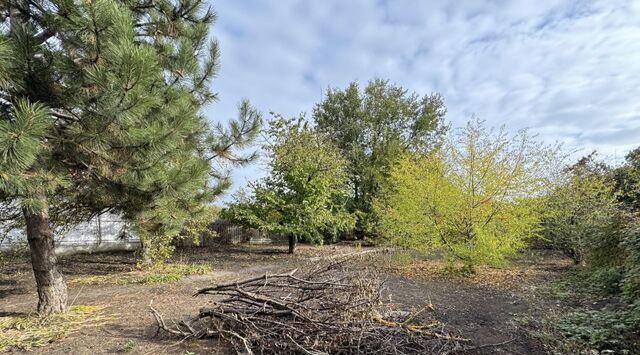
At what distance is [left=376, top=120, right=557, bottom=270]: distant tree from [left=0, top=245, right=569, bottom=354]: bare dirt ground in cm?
75

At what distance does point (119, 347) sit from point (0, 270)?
23.7 ft

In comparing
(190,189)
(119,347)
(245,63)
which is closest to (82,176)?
(190,189)

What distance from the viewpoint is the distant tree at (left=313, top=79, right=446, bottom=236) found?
694 inches

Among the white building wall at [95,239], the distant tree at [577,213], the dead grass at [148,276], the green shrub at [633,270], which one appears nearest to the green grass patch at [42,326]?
the dead grass at [148,276]

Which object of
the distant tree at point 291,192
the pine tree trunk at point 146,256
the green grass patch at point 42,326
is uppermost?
the distant tree at point 291,192

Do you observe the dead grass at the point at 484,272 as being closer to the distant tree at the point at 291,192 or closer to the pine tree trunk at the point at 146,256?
the distant tree at the point at 291,192

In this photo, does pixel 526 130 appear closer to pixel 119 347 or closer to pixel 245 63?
pixel 245 63

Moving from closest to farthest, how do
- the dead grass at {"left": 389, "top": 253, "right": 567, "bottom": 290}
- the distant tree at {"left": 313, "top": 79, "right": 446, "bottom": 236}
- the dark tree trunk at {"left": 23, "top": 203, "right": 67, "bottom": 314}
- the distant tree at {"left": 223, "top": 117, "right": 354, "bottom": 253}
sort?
the dark tree trunk at {"left": 23, "top": 203, "right": 67, "bottom": 314}, the dead grass at {"left": 389, "top": 253, "right": 567, "bottom": 290}, the distant tree at {"left": 223, "top": 117, "right": 354, "bottom": 253}, the distant tree at {"left": 313, "top": 79, "right": 446, "bottom": 236}

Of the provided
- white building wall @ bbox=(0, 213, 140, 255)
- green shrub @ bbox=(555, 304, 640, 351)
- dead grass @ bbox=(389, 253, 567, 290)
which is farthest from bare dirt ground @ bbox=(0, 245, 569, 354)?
white building wall @ bbox=(0, 213, 140, 255)

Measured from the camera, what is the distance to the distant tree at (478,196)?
748 cm

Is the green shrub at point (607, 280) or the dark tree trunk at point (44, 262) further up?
the dark tree trunk at point (44, 262)

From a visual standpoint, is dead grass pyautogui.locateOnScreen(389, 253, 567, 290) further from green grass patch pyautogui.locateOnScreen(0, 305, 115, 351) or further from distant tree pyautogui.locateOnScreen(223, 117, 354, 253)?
green grass patch pyautogui.locateOnScreen(0, 305, 115, 351)

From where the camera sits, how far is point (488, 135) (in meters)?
7.71

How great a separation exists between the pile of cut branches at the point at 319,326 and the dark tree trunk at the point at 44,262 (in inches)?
65.5
